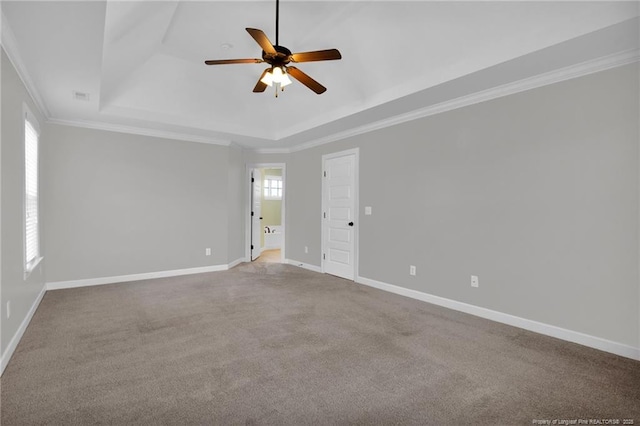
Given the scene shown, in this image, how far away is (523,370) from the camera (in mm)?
2479

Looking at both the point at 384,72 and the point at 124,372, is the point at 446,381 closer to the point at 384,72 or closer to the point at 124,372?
the point at 124,372

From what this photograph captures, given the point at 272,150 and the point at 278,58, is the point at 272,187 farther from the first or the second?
the point at 278,58

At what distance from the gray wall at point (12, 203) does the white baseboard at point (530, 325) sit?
13.5 feet

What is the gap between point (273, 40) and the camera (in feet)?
11.5

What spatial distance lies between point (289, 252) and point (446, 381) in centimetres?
474

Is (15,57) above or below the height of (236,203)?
above

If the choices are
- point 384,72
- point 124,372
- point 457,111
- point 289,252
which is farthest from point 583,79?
point 289,252

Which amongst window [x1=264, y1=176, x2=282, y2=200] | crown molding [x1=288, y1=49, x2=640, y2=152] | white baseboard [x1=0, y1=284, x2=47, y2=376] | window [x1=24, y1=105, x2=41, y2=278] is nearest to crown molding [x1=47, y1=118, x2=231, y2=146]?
window [x1=24, y1=105, x2=41, y2=278]

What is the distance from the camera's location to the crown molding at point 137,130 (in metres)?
4.79

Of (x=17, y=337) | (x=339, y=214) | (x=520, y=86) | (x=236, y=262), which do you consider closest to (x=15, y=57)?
(x=17, y=337)

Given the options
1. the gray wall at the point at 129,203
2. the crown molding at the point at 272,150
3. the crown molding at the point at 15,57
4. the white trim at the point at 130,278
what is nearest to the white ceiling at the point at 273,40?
the crown molding at the point at 15,57

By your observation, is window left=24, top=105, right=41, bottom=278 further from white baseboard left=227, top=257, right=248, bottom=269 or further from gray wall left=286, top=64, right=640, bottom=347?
gray wall left=286, top=64, right=640, bottom=347

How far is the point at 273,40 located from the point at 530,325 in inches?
155

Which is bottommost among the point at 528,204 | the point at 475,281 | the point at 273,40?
the point at 475,281
